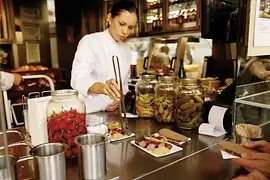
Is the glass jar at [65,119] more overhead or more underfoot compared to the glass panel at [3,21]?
more underfoot

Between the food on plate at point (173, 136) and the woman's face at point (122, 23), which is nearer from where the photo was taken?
the food on plate at point (173, 136)

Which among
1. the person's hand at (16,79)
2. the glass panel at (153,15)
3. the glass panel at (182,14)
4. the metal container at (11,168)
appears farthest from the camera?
the glass panel at (153,15)

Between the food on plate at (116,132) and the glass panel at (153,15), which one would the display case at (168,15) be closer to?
the glass panel at (153,15)

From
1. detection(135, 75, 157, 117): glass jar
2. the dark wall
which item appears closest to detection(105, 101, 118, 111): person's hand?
detection(135, 75, 157, 117): glass jar

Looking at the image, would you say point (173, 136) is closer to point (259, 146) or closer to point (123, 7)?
point (259, 146)

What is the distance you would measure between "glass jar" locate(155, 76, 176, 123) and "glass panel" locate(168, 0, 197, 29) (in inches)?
67.4

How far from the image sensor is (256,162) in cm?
73

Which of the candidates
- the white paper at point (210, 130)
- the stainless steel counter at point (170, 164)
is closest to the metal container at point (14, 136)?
the stainless steel counter at point (170, 164)

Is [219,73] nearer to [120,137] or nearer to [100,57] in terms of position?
[100,57]

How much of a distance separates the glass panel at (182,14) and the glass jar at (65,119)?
7.34 ft

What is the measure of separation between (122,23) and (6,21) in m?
3.05

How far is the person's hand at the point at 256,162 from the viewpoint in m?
0.71

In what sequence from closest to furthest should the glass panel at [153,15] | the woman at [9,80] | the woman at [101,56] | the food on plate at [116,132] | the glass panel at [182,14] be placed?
the food on plate at [116,132] < the woman at [101,56] < the woman at [9,80] < the glass panel at [182,14] < the glass panel at [153,15]

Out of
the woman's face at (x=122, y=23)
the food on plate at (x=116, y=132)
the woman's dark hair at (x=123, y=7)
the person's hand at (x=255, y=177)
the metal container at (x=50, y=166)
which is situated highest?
the woman's dark hair at (x=123, y=7)
